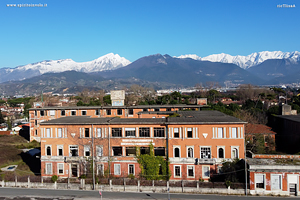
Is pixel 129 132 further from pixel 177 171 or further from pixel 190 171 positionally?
pixel 190 171

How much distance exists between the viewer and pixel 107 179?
3155cm

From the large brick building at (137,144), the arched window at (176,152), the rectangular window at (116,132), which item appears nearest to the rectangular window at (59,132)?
the large brick building at (137,144)

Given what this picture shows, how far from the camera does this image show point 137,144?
34.4 metres

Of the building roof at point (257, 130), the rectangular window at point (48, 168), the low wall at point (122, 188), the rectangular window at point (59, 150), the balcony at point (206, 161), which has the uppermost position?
the building roof at point (257, 130)

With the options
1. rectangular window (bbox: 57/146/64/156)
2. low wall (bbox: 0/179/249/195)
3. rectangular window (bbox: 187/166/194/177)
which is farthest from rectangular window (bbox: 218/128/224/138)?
rectangular window (bbox: 57/146/64/156)

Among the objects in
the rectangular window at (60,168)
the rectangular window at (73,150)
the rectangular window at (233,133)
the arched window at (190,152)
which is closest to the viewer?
the rectangular window at (233,133)

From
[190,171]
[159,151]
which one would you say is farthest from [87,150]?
[190,171]

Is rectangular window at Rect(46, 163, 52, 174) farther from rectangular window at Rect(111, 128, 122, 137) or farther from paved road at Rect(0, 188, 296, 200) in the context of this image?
rectangular window at Rect(111, 128, 122, 137)

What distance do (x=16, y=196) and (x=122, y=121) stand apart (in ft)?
46.6

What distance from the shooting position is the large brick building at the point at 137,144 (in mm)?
32844

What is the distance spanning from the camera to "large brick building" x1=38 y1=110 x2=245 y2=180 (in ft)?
108

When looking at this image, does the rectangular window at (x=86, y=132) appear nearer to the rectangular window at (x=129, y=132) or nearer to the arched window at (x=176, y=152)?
the rectangular window at (x=129, y=132)

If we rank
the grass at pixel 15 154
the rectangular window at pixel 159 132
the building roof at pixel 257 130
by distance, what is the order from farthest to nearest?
the building roof at pixel 257 130 → the grass at pixel 15 154 → the rectangular window at pixel 159 132

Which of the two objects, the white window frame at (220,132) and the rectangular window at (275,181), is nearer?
the rectangular window at (275,181)
